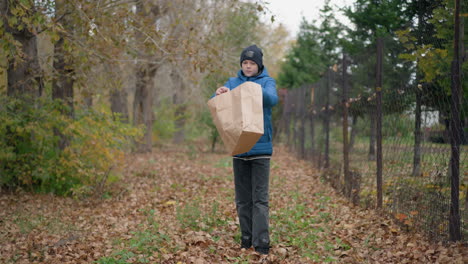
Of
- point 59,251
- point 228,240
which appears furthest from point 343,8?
point 59,251

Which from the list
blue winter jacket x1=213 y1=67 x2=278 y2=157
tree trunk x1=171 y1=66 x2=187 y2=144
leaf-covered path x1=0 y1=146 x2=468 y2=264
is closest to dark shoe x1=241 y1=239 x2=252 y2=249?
leaf-covered path x1=0 y1=146 x2=468 y2=264

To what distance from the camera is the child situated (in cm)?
449

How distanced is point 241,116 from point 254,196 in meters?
1.01

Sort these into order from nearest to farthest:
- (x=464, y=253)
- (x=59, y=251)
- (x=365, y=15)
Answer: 1. (x=464, y=253)
2. (x=59, y=251)
3. (x=365, y=15)

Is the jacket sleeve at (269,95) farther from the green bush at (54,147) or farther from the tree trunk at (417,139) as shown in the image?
the green bush at (54,147)

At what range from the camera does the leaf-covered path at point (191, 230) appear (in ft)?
15.1

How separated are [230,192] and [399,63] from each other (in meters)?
3.89

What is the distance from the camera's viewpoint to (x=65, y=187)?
8.41m

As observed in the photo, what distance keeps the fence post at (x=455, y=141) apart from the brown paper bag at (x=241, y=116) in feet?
5.73

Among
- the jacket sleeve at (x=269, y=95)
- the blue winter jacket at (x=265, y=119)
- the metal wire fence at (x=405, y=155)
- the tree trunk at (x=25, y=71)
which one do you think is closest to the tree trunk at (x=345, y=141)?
the metal wire fence at (x=405, y=155)

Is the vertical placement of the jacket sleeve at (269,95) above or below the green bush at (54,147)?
above

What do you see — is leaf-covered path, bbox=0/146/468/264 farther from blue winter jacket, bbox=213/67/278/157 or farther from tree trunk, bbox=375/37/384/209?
blue winter jacket, bbox=213/67/278/157

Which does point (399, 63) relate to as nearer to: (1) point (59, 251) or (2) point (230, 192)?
(2) point (230, 192)

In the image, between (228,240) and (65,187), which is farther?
(65,187)
